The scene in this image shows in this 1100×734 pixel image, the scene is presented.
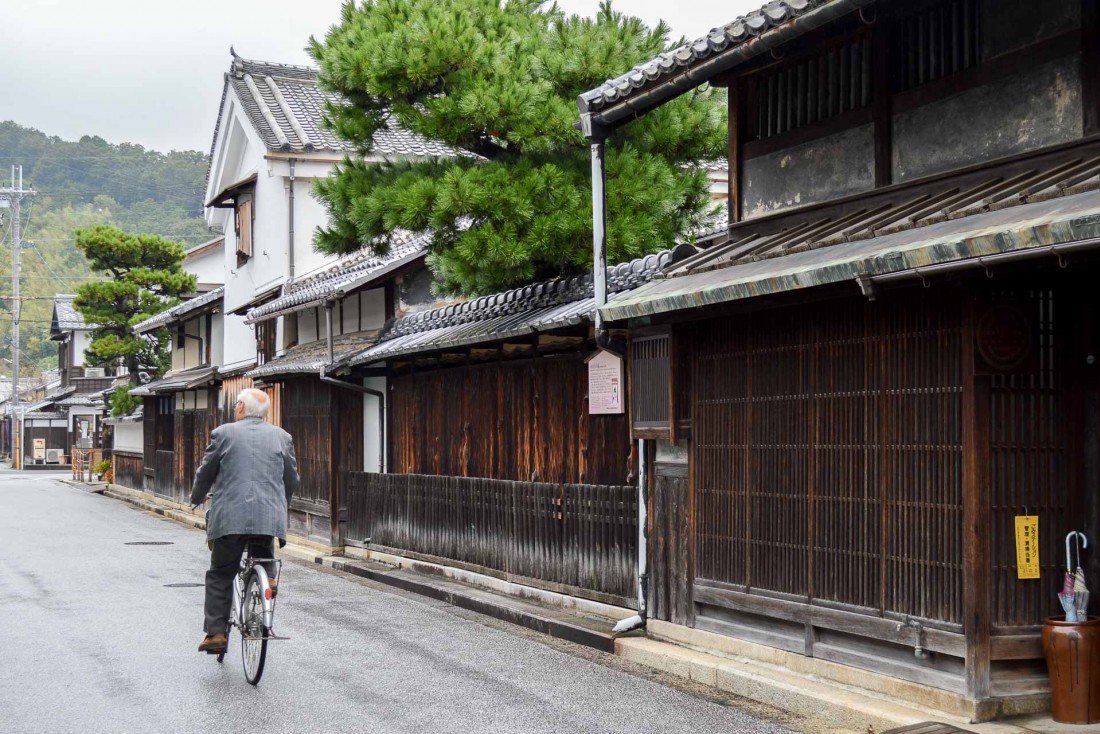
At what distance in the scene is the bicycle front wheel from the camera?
8.93m

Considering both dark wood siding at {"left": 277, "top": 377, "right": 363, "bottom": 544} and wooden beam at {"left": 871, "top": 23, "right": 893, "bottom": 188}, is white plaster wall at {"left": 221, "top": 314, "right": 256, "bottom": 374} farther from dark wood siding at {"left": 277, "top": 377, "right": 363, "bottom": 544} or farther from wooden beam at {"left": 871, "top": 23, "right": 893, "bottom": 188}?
wooden beam at {"left": 871, "top": 23, "right": 893, "bottom": 188}

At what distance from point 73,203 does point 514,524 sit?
12527cm

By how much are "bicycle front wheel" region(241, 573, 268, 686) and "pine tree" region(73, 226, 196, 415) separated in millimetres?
33640

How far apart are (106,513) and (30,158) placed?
11820 centimetres

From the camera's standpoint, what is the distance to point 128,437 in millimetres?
48406

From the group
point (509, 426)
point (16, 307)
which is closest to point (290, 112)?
point (509, 426)

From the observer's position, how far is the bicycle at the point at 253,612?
352 inches

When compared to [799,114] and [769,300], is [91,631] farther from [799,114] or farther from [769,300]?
[799,114]

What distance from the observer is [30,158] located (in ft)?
449

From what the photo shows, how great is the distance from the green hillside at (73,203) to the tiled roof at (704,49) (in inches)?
3698

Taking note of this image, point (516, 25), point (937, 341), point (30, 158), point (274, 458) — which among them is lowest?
point (274, 458)

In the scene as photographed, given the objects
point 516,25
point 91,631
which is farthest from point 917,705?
point 516,25

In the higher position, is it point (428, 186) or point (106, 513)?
point (428, 186)

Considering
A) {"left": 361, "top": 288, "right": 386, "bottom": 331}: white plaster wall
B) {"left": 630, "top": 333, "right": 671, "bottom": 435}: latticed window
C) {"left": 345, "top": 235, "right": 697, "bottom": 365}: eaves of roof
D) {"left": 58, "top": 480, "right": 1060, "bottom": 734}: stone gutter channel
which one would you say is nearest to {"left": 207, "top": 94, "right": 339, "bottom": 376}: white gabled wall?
{"left": 361, "top": 288, "right": 386, "bottom": 331}: white plaster wall
